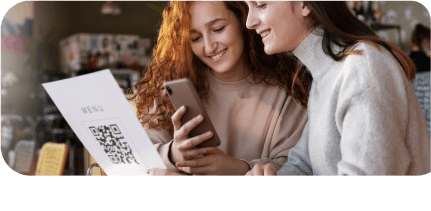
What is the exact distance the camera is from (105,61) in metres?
1.01

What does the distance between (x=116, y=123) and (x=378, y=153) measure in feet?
1.91

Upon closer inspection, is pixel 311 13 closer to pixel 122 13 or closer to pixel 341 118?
pixel 341 118

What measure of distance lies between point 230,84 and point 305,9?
0.25 meters

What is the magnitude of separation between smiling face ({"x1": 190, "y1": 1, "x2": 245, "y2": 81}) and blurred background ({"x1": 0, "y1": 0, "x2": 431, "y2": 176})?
11cm

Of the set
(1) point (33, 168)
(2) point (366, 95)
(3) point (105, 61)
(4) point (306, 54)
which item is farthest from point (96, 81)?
(2) point (366, 95)

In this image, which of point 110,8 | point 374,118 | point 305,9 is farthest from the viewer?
point 110,8

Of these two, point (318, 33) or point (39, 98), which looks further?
point (39, 98)

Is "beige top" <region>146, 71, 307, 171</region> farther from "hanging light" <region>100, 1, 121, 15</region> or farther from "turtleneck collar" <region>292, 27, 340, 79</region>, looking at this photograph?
"hanging light" <region>100, 1, 121, 15</region>

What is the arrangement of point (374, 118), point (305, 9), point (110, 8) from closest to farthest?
point (374, 118), point (305, 9), point (110, 8)

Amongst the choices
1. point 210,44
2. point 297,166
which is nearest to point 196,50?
point 210,44

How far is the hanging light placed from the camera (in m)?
1.00

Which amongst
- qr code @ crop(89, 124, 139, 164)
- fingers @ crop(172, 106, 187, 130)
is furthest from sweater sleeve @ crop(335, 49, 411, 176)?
qr code @ crop(89, 124, 139, 164)

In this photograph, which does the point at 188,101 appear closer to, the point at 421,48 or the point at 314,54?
the point at 314,54

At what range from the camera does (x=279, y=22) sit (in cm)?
93
